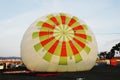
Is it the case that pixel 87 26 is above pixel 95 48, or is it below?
above

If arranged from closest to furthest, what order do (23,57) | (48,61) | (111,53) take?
(48,61) < (23,57) < (111,53)

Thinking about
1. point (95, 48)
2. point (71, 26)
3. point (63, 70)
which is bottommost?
point (63, 70)

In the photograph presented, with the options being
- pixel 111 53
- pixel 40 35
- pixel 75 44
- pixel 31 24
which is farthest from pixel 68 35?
pixel 111 53

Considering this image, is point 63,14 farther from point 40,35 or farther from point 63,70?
point 63,70

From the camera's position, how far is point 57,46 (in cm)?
2003

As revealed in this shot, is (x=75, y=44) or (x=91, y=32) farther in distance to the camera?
(x=91, y=32)

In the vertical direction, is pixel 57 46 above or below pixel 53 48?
above

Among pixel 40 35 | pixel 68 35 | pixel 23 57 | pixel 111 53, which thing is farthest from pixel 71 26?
pixel 111 53

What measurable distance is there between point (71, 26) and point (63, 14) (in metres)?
1.69

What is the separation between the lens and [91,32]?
22.4 metres

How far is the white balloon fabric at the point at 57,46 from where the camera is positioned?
65.7ft

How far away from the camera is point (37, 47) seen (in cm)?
2022

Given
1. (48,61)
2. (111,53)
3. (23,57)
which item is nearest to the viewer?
(48,61)

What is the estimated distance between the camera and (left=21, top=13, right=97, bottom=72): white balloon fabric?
788 inches
